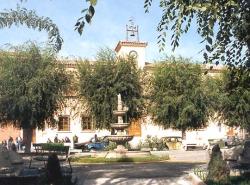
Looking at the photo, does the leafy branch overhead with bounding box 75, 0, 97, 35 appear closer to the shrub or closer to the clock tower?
the shrub

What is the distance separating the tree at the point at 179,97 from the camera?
34.1 meters

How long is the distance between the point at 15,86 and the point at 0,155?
1683 cm

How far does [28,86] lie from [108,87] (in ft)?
18.4

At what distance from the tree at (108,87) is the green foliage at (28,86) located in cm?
260

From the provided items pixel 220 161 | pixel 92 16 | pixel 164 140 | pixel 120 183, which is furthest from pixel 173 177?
pixel 164 140

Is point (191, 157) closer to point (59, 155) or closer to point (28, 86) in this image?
point (59, 155)

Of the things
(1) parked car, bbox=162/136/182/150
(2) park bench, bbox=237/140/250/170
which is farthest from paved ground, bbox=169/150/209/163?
(1) parked car, bbox=162/136/182/150

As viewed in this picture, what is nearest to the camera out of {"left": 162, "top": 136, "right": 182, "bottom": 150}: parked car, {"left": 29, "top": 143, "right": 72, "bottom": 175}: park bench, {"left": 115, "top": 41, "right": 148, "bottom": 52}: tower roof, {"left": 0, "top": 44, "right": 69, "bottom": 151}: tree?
{"left": 29, "top": 143, "right": 72, "bottom": 175}: park bench

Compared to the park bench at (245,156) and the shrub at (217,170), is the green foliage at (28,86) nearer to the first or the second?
the park bench at (245,156)

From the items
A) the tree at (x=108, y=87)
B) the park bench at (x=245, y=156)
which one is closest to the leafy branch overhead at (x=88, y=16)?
the park bench at (x=245, y=156)

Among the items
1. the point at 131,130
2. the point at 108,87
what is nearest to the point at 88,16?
the point at 108,87

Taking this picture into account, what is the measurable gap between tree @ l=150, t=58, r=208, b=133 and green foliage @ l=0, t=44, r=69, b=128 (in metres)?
8.07

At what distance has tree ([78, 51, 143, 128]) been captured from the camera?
3148 centimetres

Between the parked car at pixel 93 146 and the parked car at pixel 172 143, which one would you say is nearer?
A: the parked car at pixel 93 146
